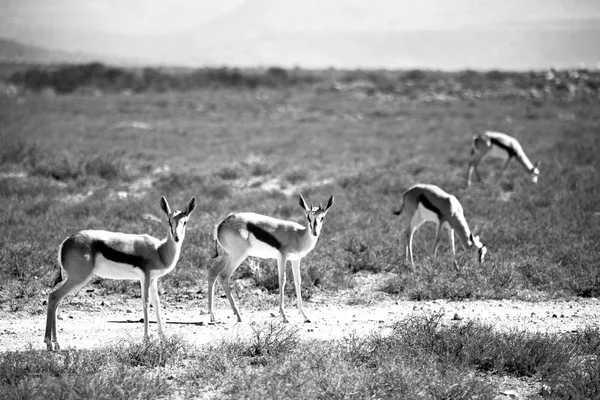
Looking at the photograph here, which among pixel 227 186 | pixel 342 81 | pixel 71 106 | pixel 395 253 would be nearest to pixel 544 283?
pixel 395 253

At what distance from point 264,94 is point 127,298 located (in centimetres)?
4322

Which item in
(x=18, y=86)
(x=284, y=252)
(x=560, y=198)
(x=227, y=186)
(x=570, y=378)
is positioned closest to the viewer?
(x=570, y=378)

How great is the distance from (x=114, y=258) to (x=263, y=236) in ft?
→ 7.50

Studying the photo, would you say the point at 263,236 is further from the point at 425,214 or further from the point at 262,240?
the point at 425,214

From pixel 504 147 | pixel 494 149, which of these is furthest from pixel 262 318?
pixel 504 147

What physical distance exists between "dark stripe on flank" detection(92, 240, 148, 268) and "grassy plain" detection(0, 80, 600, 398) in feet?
3.76

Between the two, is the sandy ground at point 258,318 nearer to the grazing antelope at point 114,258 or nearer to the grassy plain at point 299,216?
the grassy plain at point 299,216

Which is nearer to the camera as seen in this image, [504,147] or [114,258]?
[114,258]

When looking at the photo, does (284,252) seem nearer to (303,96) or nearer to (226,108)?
(226,108)

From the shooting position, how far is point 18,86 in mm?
59406

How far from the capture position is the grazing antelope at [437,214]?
13375 mm

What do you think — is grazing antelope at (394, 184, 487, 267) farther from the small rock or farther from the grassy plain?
the small rock

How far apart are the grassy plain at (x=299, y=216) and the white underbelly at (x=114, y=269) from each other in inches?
41.1

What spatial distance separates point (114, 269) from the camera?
8.76 m
